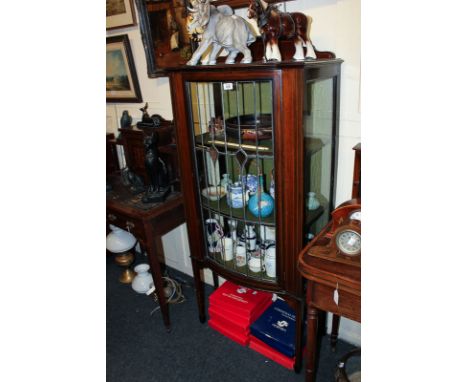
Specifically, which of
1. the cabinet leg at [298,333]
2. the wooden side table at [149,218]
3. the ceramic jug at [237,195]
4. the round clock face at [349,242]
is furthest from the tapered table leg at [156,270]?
the round clock face at [349,242]

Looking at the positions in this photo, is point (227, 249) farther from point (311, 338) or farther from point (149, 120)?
point (149, 120)

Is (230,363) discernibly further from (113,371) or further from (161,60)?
(161,60)

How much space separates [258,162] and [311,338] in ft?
2.54

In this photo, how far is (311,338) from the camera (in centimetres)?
140

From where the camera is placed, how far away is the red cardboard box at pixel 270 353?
70.0 inches

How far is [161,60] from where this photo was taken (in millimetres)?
2018

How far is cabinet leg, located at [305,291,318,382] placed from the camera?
1.34m

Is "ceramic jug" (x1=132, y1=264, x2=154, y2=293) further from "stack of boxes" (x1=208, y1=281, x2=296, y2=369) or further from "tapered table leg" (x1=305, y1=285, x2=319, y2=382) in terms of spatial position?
"tapered table leg" (x1=305, y1=285, x2=319, y2=382)

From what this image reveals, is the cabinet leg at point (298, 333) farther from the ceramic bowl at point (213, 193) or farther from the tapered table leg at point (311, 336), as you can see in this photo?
the ceramic bowl at point (213, 193)

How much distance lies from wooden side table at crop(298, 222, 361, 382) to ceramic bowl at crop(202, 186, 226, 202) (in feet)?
1.84

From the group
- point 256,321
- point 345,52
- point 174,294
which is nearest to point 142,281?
point 174,294
